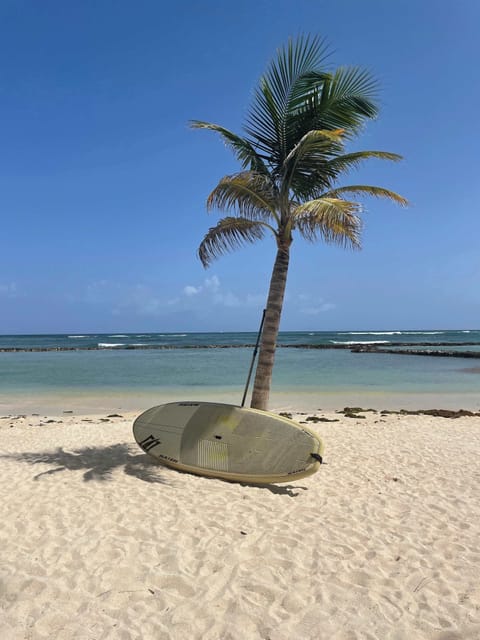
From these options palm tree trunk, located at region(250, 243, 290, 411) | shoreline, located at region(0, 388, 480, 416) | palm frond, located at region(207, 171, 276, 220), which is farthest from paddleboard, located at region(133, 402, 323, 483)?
shoreline, located at region(0, 388, 480, 416)

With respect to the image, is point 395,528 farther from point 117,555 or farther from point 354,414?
point 354,414

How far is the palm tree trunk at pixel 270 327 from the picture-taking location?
6891 mm

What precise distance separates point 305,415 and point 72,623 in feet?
31.0

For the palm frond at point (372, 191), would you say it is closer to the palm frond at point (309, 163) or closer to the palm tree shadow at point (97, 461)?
the palm frond at point (309, 163)

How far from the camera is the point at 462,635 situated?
2.74m

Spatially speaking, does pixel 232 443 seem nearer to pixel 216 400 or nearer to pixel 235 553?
pixel 235 553

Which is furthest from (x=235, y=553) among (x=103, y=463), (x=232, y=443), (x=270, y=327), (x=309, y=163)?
(x=309, y=163)

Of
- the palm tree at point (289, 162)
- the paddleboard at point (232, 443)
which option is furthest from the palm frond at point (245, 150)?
the paddleboard at point (232, 443)

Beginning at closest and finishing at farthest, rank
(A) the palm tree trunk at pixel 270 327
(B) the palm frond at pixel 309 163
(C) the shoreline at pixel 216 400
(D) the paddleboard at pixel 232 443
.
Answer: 1. (D) the paddleboard at pixel 232 443
2. (B) the palm frond at pixel 309 163
3. (A) the palm tree trunk at pixel 270 327
4. (C) the shoreline at pixel 216 400

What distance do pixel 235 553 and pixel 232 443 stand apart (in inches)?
87.6

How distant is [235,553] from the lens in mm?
3754

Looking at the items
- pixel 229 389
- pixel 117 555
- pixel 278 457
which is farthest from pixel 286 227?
pixel 229 389

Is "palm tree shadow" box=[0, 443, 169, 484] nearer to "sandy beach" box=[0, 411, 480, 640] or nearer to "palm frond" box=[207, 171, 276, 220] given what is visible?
"sandy beach" box=[0, 411, 480, 640]

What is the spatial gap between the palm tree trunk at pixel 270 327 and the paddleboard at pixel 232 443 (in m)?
0.84
